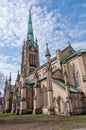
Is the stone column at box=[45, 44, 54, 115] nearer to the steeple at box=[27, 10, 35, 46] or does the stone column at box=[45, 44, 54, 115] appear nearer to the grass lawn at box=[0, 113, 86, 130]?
the grass lawn at box=[0, 113, 86, 130]

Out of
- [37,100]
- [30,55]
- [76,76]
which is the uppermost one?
[30,55]

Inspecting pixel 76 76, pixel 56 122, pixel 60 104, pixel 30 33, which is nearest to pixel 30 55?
pixel 30 33

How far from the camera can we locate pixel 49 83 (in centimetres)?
2516

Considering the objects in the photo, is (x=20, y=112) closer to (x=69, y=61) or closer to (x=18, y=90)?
(x=18, y=90)

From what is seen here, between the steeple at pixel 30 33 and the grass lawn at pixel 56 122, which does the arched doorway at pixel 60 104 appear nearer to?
the grass lawn at pixel 56 122

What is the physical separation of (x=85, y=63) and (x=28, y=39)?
4869cm

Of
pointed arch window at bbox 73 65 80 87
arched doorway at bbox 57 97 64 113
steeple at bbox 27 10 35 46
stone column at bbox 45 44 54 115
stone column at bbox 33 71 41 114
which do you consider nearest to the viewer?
stone column at bbox 45 44 54 115

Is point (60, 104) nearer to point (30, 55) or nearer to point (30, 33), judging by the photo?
point (30, 55)

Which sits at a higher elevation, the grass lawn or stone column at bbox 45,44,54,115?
stone column at bbox 45,44,54,115

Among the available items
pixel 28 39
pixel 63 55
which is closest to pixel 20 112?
pixel 63 55

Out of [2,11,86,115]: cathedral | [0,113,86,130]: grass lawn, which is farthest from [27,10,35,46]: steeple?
[0,113,86,130]: grass lawn

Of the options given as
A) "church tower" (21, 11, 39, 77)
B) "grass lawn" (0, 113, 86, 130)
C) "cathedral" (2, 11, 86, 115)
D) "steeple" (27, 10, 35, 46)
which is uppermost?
"steeple" (27, 10, 35, 46)

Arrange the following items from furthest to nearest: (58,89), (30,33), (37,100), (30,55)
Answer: (30,33), (30,55), (37,100), (58,89)

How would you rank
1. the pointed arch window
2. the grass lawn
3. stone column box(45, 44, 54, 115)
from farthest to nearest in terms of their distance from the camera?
1. the pointed arch window
2. stone column box(45, 44, 54, 115)
3. the grass lawn
